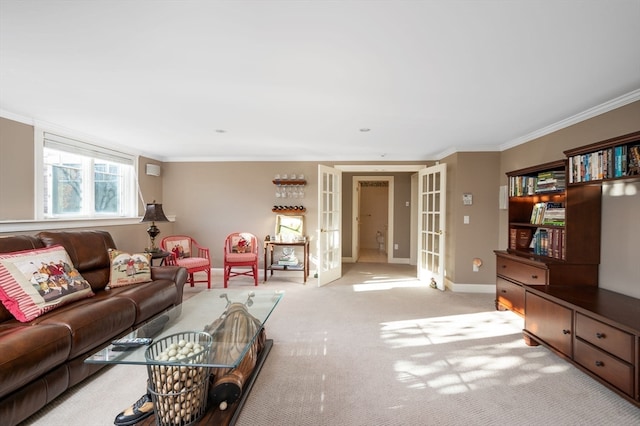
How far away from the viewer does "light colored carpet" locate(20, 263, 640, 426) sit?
5.85 ft

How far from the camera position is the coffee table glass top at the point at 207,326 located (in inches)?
61.6

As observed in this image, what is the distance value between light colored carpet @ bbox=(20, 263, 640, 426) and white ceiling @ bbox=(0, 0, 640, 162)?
2251mm

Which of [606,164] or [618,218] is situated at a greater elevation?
[606,164]

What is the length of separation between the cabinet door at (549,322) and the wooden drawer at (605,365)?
96 millimetres

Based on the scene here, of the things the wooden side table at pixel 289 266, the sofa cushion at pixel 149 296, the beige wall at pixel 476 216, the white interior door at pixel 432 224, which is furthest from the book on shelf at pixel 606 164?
the sofa cushion at pixel 149 296

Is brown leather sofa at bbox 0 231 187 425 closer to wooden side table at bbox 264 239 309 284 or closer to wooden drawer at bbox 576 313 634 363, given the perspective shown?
wooden side table at bbox 264 239 309 284

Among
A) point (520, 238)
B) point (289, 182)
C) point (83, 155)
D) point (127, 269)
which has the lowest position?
point (127, 269)

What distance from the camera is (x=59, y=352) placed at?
5.91 feet

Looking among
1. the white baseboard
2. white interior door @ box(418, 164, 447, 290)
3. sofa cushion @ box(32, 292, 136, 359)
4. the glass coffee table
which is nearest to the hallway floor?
the white baseboard

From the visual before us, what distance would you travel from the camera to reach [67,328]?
1.91 metres

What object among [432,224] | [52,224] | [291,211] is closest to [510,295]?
[432,224]

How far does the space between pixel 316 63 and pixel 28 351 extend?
2.45m

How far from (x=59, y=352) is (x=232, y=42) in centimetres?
218

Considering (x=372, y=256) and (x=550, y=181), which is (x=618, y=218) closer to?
(x=550, y=181)
